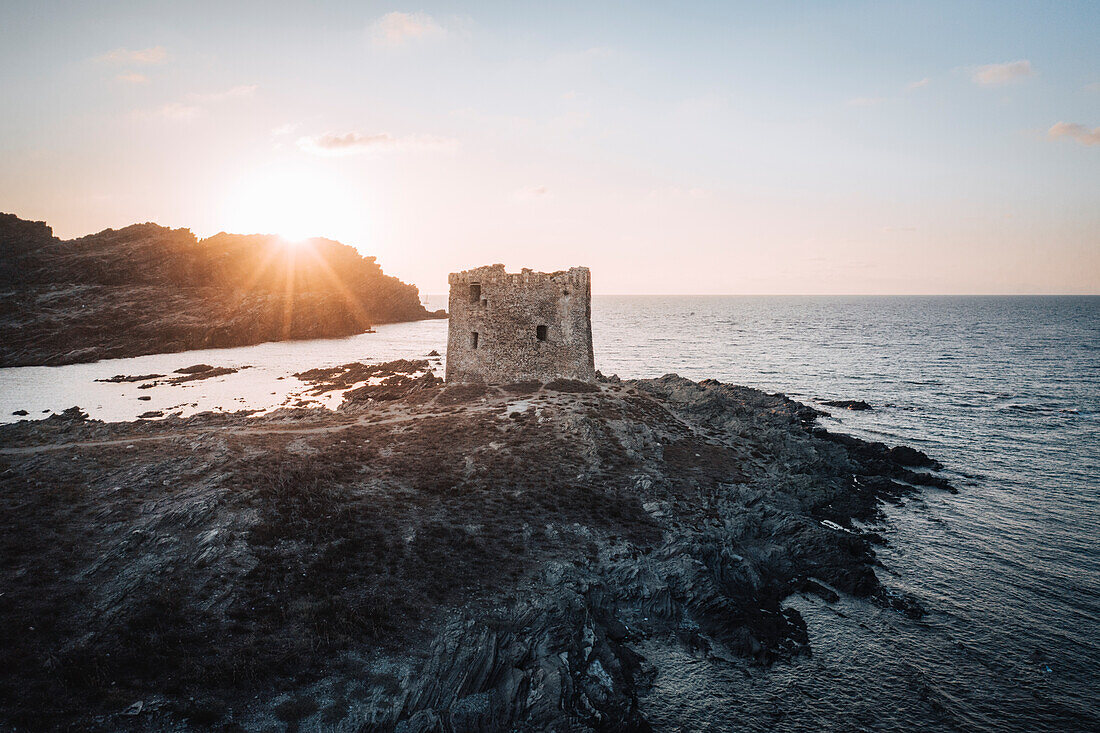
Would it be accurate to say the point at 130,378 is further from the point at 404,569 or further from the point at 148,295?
the point at 404,569

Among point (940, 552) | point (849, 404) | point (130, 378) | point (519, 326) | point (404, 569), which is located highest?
point (519, 326)

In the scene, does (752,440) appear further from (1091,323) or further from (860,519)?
(1091,323)

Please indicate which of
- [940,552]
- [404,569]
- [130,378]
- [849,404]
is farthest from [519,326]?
[130,378]

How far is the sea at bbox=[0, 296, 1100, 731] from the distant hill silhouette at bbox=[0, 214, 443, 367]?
7.60 meters

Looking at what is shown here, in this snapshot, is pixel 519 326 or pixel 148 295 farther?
pixel 148 295

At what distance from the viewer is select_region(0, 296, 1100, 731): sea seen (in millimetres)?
15469

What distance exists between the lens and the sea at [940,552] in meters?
15.5

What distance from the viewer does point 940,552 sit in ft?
80.7

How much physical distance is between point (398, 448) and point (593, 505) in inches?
446

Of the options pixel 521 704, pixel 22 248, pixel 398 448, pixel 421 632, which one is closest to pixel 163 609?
pixel 421 632

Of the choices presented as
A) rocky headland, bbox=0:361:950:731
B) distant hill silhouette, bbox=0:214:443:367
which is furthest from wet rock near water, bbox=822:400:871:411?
distant hill silhouette, bbox=0:214:443:367

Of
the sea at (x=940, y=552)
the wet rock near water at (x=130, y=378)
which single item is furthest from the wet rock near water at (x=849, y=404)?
the wet rock near water at (x=130, y=378)

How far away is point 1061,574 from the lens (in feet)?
73.9

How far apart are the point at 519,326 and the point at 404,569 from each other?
73.9 ft
